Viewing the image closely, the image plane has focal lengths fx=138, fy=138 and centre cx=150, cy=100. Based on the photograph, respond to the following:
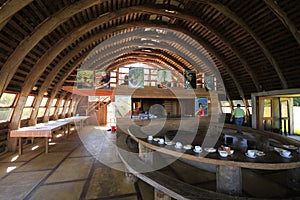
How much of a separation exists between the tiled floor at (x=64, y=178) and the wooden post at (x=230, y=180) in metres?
1.46

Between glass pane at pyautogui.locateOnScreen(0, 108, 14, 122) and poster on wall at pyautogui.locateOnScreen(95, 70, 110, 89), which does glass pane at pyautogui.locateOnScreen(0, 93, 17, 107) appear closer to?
glass pane at pyautogui.locateOnScreen(0, 108, 14, 122)

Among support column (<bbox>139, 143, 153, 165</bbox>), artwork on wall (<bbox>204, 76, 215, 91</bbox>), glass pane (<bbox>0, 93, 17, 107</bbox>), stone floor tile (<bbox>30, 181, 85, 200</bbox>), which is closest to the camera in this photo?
stone floor tile (<bbox>30, 181, 85, 200</bbox>)

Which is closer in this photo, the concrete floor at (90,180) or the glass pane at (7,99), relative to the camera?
the concrete floor at (90,180)

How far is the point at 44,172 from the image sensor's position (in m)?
Answer: 3.43

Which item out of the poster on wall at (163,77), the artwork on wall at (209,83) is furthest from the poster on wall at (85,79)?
the artwork on wall at (209,83)

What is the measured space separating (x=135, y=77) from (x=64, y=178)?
5588 millimetres

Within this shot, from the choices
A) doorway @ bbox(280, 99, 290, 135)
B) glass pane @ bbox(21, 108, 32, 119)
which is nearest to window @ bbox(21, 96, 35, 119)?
glass pane @ bbox(21, 108, 32, 119)

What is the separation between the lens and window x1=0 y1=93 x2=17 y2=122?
4.67 metres

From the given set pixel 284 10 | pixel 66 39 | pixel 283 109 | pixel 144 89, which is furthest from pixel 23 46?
pixel 283 109

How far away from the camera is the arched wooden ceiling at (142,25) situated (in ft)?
12.0

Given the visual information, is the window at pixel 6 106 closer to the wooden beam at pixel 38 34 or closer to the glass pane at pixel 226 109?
the wooden beam at pixel 38 34

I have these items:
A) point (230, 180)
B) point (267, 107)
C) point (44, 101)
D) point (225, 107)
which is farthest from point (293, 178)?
point (44, 101)

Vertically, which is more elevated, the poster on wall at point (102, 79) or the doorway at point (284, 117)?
the poster on wall at point (102, 79)

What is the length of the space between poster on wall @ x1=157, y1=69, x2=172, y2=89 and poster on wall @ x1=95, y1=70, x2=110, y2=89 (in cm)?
286
